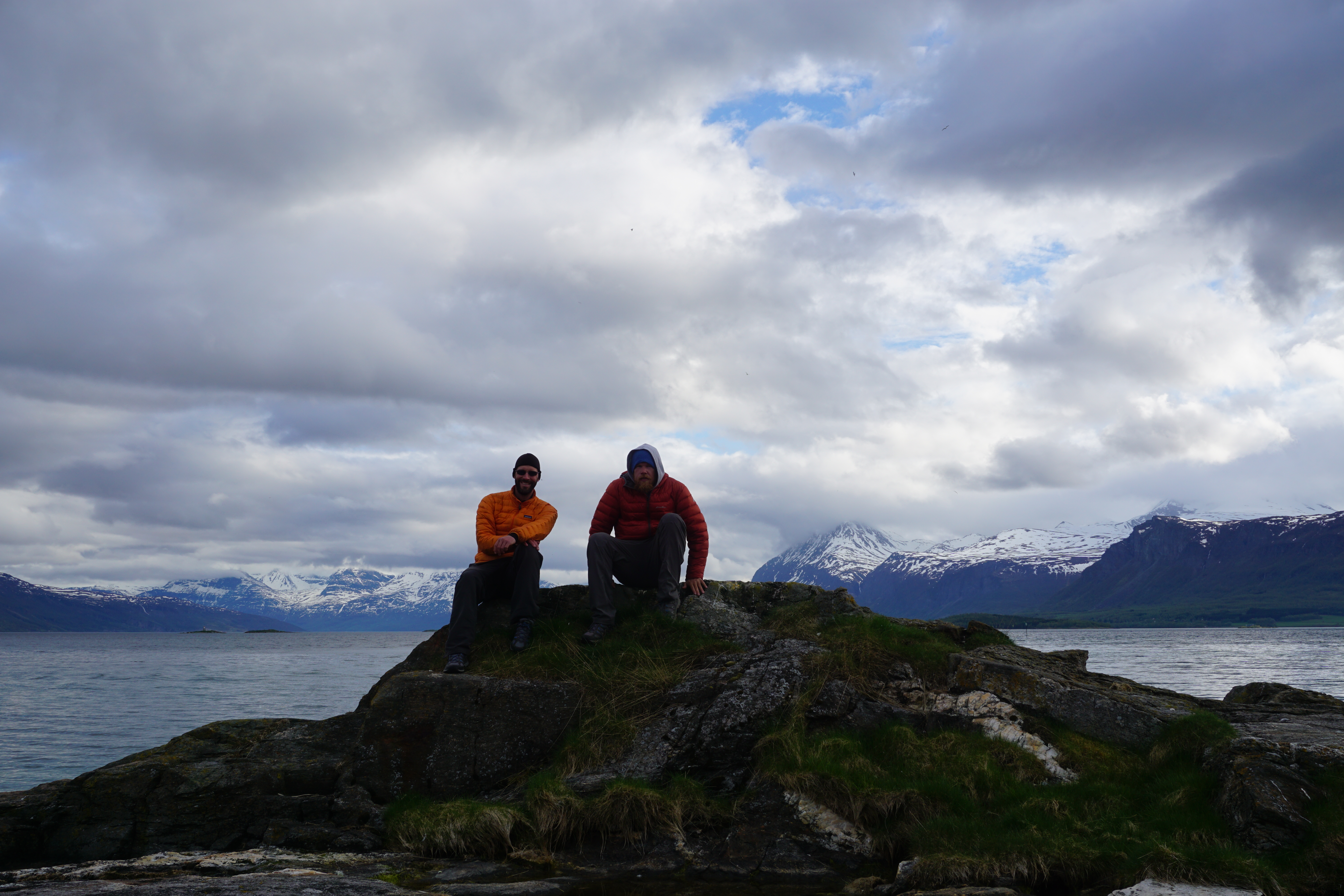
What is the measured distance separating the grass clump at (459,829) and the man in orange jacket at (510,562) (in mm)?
2802

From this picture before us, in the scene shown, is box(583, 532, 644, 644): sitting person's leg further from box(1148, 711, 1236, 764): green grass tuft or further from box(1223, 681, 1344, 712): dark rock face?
box(1223, 681, 1344, 712): dark rock face

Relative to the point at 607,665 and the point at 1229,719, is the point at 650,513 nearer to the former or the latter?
the point at 607,665

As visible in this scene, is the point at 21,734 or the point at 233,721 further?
the point at 21,734

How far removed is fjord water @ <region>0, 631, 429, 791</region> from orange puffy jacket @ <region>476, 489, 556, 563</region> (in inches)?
543

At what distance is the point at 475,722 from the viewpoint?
10.4 metres

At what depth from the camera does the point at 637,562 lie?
13016 mm

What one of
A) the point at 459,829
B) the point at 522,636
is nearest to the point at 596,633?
the point at 522,636

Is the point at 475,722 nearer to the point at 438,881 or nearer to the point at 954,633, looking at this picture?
the point at 438,881

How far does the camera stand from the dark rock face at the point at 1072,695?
31.5 feet

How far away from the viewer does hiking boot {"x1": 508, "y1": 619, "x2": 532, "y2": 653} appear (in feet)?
39.5

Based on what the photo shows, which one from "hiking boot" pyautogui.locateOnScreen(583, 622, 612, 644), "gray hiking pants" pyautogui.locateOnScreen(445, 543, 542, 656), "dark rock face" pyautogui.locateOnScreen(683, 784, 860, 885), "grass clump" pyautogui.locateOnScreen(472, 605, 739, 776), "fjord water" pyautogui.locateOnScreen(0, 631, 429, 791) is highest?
"gray hiking pants" pyautogui.locateOnScreen(445, 543, 542, 656)

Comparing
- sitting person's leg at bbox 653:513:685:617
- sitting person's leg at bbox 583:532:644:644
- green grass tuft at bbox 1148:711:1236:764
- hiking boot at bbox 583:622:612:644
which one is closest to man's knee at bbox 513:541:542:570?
sitting person's leg at bbox 583:532:644:644

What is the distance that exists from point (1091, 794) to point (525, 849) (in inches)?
234

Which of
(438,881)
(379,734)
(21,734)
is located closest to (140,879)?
(438,881)
